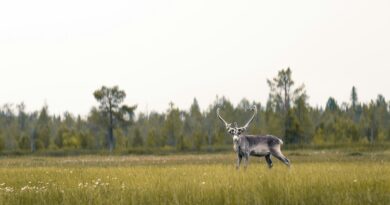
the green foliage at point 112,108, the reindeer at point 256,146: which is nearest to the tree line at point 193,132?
the green foliage at point 112,108

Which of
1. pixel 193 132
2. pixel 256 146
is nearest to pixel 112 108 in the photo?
pixel 193 132

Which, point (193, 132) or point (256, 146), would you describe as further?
point (193, 132)

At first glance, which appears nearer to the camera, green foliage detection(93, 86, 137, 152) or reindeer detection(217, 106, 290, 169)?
reindeer detection(217, 106, 290, 169)

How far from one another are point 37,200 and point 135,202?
1.81 metres

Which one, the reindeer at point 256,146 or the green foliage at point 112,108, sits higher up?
the green foliage at point 112,108

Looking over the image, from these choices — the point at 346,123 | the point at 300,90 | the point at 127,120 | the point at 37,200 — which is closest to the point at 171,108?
the point at 127,120

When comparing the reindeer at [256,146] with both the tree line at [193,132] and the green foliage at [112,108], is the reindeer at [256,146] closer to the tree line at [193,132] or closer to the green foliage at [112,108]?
the tree line at [193,132]

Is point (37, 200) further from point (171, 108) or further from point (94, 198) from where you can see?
point (171, 108)

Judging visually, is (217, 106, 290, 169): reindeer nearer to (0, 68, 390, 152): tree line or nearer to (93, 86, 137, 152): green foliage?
(0, 68, 390, 152): tree line

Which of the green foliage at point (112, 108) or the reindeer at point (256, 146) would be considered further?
the green foliage at point (112, 108)

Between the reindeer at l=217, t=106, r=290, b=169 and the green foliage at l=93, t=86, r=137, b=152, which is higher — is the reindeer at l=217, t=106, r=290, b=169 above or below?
below

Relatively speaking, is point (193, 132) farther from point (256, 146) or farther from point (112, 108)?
point (256, 146)

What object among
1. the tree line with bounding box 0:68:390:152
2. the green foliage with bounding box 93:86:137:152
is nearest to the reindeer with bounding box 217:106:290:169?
the tree line with bounding box 0:68:390:152

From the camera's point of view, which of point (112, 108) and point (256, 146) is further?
point (112, 108)
